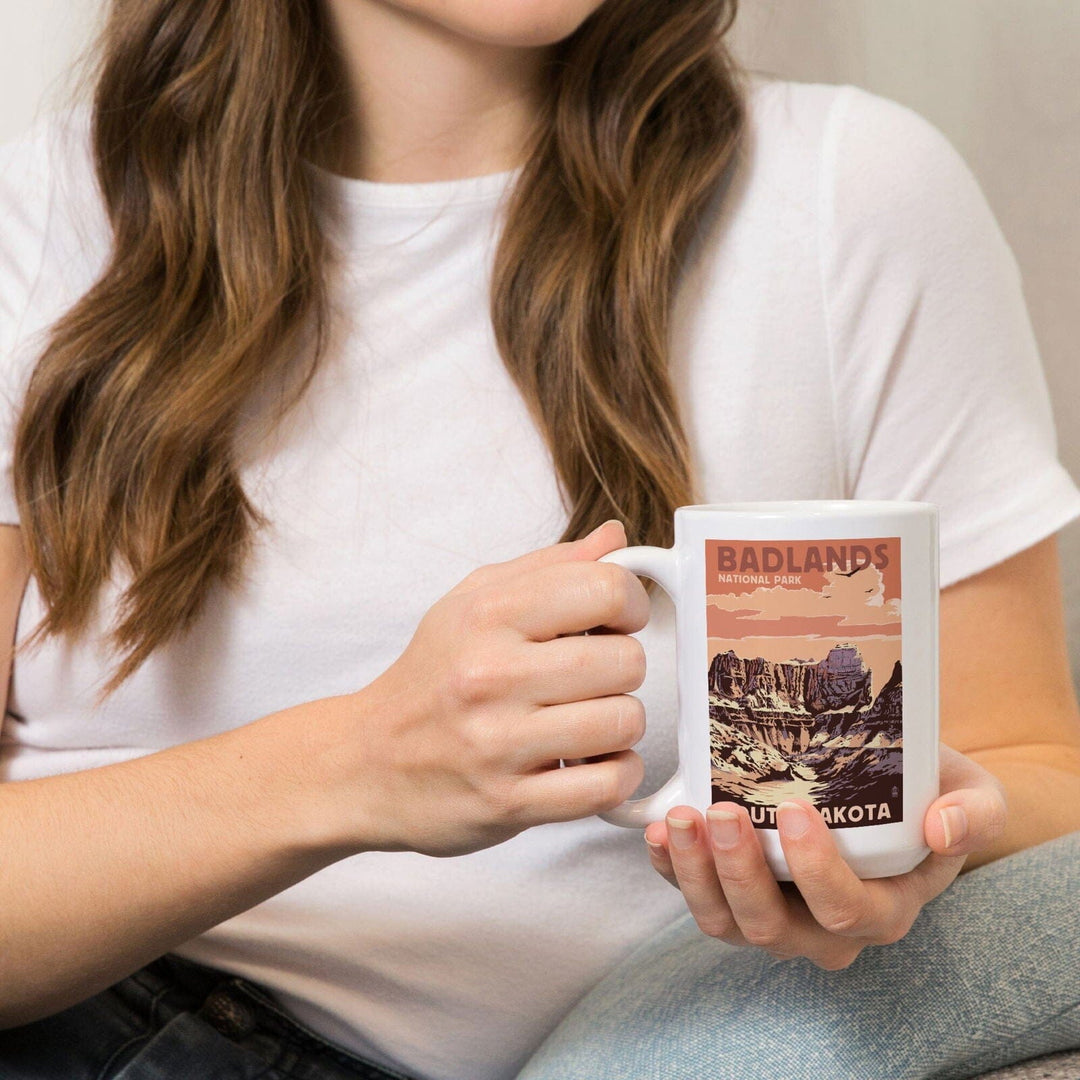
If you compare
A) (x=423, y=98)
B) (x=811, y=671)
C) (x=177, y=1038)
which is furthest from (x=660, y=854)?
(x=423, y=98)

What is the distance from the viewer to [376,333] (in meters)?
A: 1.03

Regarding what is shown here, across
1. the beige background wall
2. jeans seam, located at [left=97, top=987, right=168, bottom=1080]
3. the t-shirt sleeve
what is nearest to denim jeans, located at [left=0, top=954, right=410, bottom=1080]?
jeans seam, located at [left=97, top=987, right=168, bottom=1080]

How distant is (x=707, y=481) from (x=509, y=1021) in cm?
45

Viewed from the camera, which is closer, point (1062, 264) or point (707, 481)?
point (707, 481)

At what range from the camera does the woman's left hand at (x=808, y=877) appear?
60cm

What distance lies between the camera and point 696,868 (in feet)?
2.07

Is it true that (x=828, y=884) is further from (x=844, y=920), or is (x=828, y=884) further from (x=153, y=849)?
(x=153, y=849)

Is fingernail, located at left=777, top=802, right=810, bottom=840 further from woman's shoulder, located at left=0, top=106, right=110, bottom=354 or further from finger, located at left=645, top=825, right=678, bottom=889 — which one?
woman's shoulder, located at left=0, top=106, right=110, bottom=354

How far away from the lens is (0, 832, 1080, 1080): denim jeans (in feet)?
2.32

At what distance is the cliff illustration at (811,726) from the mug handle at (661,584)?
50 millimetres

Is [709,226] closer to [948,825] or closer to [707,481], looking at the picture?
[707,481]

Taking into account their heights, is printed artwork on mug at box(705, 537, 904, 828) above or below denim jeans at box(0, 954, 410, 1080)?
above

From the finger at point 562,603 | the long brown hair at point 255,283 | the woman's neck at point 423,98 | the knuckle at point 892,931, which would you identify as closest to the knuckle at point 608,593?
the finger at point 562,603

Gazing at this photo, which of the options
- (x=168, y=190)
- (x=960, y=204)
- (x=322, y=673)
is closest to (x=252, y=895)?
(x=322, y=673)
